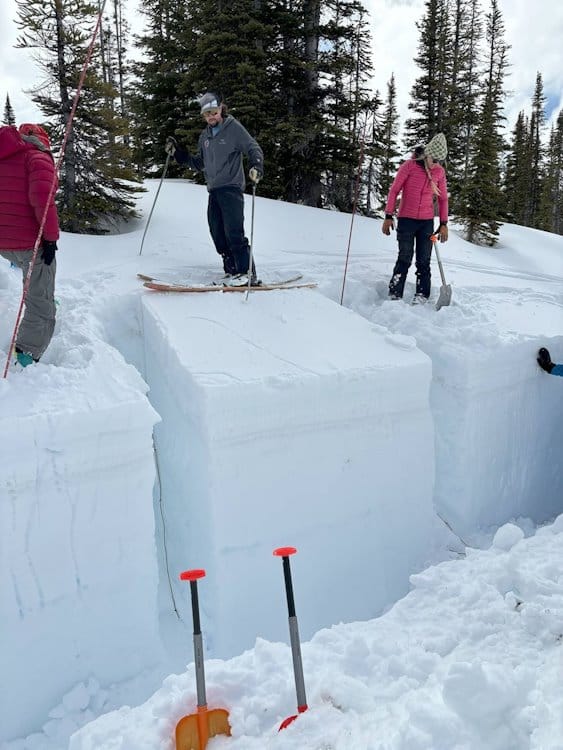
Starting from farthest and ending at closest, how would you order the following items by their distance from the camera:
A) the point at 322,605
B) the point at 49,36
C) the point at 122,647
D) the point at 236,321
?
the point at 49,36, the point at 236,321, the point at 322,605, the point at 122,647

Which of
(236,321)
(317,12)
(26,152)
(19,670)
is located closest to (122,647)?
(19,670)

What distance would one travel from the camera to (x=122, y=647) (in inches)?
123

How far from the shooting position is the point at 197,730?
76.1 inches

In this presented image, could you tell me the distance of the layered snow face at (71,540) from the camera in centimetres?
286

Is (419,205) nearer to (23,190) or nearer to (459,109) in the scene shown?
(23,190)

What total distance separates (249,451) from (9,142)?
2309 millimetres

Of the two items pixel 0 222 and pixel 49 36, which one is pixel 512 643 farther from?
pixel 49 36

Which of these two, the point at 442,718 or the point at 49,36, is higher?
the point at 49,36

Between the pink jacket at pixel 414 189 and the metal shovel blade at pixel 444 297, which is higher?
the pink jacket at pixel 414 189

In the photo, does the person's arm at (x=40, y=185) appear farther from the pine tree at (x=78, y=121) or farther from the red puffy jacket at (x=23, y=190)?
the pine tree at (x=78, y=121)

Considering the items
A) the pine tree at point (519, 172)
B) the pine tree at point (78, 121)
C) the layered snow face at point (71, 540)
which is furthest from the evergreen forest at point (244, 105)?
the pine tree at point (519, 172)

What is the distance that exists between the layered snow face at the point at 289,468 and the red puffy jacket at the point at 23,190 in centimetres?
118

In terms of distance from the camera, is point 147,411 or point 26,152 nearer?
point 147,411

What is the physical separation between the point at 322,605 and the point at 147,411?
177cm
